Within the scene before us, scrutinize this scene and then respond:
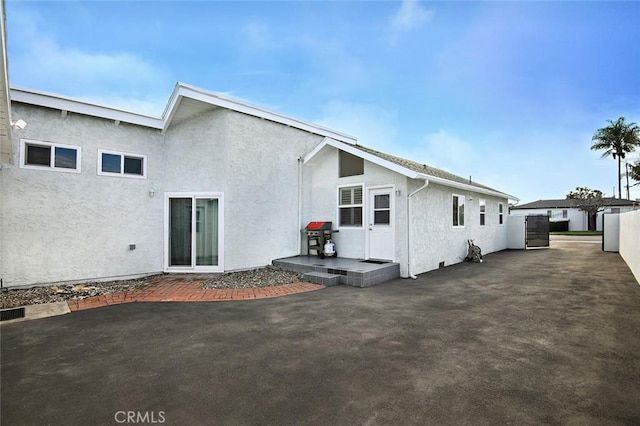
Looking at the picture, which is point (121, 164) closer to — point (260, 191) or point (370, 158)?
point (260, 191)

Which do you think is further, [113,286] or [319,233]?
[319,233]

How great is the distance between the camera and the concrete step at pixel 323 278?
25.7 ft

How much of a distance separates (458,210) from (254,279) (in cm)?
808

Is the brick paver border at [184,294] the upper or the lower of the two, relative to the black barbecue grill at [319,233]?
lower

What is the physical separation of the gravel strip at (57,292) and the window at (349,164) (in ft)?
21.9

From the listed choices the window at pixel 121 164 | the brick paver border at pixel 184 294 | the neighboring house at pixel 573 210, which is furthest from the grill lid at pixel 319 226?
the neighboring house at pixel 573 210

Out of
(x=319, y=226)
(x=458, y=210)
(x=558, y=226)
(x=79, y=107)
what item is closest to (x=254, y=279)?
(x=319, y=226)

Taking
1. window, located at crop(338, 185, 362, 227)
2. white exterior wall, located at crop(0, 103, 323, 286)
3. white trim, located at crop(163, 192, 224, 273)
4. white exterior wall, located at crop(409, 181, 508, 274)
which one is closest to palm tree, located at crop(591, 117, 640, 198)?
white exterior wall, located at crop(409, 181, 508, 274)

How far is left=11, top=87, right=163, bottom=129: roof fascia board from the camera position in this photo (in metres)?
6.77

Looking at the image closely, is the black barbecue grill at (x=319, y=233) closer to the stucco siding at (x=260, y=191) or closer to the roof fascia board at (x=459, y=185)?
the stucco siding at (x=260, y=191)

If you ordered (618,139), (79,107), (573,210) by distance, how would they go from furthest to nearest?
1. (573,210)
2. (618,139)
3. (79,107)

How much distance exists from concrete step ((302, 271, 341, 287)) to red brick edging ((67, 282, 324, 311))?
0.61ft

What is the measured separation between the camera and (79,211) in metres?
7.55

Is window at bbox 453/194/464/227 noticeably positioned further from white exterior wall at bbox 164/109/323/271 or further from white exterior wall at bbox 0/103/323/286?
white exterior wall at bbox 164/109/323/271
